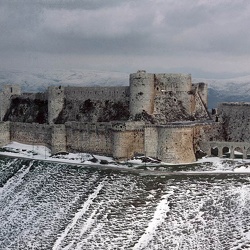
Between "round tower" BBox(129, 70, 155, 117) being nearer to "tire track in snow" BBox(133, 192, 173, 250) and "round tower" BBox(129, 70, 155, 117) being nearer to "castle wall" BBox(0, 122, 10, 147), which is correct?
"tire track in snow" BBox(133, 192, 173, 250)

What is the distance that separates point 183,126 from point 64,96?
92.9ft

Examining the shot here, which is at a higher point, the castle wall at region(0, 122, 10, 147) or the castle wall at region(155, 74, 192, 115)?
the castle wall at region(155, 74, 192, 115)

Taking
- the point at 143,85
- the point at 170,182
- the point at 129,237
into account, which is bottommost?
the point at 129,237

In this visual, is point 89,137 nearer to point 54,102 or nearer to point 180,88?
point 54,102

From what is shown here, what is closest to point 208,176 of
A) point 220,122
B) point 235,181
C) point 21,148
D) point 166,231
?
point 235,181

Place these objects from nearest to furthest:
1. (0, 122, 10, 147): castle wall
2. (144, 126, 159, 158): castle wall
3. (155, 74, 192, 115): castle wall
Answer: (144, 126, 159, 158): castle wall
(155, 74, 192, 115): castle wall
(0, 122, 10, 147): castle wall

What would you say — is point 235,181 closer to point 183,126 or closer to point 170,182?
point 170,182

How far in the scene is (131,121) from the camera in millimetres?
69812

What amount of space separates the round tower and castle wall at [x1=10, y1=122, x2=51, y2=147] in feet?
51.7

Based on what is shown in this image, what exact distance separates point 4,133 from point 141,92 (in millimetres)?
27897

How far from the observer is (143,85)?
7262 centimetres

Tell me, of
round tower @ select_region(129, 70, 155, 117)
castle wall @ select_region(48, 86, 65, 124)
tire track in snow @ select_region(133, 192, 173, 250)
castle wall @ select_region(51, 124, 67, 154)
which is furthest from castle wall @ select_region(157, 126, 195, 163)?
castle wall @ select_region(48, 86, 65, 124)

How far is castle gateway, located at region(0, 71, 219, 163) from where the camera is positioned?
66.3m

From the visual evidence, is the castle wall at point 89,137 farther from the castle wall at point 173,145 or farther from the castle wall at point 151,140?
the castle wall at point 173,145
